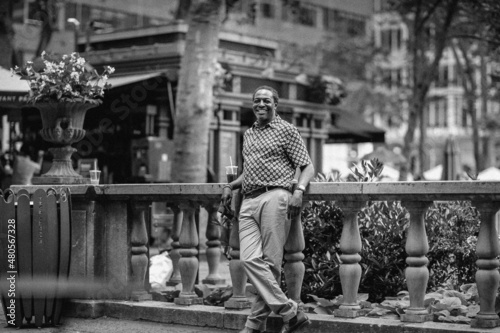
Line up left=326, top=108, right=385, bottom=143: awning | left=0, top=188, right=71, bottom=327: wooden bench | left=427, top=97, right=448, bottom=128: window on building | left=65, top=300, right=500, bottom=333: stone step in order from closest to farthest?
left=65, top=300, right=500, bottom=333: stone step
left=0, top=188, right=71, bottom=327: wooden bench
left=326, top=108, right=385, bottom=143: awning
left=427, top=97, right=448, bottom=128: window on building

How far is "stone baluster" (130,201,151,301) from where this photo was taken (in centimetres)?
936

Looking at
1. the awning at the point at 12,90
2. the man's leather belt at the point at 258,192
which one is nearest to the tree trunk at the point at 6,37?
the awning at the point at 12,90

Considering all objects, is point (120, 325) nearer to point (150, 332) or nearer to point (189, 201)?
point (150, 332)

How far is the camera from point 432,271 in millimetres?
9023

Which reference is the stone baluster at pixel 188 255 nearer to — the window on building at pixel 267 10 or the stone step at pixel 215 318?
the stone step at pixel 215 318

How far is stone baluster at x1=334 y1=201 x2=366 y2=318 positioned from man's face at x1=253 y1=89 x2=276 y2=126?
94cm

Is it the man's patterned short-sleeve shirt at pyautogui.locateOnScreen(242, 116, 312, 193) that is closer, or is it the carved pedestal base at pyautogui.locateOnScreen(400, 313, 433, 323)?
the carved pedestal base at pyautogui.locateOnScreen(400, 313, 433, 323)

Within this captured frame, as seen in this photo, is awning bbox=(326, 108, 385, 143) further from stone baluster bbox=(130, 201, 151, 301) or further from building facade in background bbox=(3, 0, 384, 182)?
stone baluster bbox=(130, 201, 151, 301)

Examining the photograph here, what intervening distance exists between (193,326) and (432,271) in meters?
2.26

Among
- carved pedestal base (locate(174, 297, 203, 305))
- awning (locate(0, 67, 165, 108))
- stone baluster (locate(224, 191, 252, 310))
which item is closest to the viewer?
stone baluster (locate(224, 191, 252, 310))

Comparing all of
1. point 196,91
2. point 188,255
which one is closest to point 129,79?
point 196,91

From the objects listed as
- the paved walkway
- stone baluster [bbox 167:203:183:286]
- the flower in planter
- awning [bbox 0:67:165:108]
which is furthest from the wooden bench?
awning [bbox 0:67:165:108]

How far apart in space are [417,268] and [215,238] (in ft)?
10.5

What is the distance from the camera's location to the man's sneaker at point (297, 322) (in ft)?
25.2
